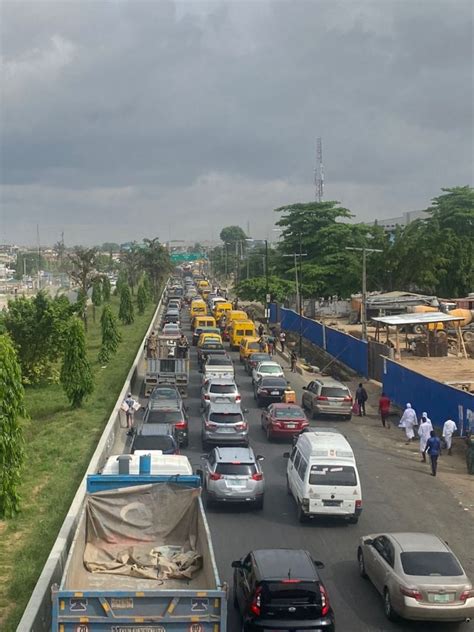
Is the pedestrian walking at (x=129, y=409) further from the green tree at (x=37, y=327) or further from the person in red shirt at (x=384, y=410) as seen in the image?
the green tree at (x=37, y=327)

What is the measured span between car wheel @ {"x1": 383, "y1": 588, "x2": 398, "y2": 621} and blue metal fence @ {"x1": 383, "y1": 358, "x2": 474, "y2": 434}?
13.3 m

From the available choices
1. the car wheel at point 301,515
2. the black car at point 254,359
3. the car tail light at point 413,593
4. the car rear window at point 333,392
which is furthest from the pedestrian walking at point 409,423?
the car tail light at point 413,593

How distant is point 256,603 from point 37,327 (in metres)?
31.1

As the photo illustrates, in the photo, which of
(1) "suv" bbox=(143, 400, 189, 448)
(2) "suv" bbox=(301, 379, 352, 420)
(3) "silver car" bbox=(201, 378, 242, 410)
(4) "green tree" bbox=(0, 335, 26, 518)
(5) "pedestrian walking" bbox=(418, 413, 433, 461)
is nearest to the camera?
(4) "green tree" bbox=(0, 335, 26, 518)

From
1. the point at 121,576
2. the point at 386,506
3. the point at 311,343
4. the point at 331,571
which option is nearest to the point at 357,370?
the point at 311,343

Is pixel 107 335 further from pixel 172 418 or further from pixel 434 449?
pixel 434 449

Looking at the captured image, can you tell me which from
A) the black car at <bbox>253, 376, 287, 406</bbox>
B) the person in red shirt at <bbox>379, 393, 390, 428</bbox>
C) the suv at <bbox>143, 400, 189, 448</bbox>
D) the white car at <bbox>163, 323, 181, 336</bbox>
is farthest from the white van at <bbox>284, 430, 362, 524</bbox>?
the white car at <bbox>163, 323, 181, 336</bbox>

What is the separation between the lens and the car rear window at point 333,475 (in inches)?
688

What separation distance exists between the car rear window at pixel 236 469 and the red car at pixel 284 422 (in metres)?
7.39

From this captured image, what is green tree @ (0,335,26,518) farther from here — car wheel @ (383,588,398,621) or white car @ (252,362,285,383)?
white car @ (252,362,285,383)

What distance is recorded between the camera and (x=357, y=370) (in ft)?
144

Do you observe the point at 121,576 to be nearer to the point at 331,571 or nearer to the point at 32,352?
the point at 331,571

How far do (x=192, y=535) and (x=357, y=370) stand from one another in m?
31.6

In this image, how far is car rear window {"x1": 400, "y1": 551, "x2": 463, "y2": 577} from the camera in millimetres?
12508
